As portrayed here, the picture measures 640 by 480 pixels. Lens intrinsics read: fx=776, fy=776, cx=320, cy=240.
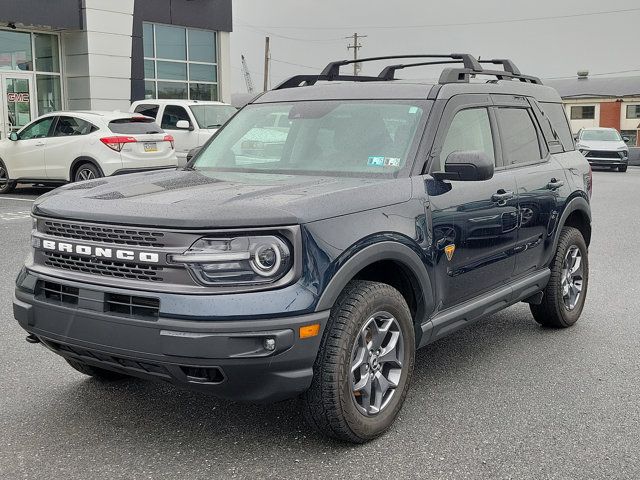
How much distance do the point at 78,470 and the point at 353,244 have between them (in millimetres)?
1607

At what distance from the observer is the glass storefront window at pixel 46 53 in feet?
76.0

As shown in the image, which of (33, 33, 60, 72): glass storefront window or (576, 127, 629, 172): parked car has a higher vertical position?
(33, 33, 60, 72): glass storefront window

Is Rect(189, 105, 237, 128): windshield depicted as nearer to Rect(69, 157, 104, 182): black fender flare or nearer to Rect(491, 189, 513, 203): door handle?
Rect(69, 157, 104, 182): black fender flare

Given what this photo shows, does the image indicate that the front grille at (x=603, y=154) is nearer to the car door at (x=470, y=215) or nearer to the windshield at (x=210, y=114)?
the windshield at (x=210, y=114)

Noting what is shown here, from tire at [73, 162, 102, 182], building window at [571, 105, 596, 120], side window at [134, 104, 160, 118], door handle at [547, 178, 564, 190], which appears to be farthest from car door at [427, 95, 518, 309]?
building window at [571, 105, 596, 120]

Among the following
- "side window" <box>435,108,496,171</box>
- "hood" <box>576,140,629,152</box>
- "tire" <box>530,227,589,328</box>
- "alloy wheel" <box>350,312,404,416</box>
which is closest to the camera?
"alloy wheel" <box>350,312,404,416</box>

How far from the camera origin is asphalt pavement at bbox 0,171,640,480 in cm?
354

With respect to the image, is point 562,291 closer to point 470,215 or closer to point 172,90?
point 470,215

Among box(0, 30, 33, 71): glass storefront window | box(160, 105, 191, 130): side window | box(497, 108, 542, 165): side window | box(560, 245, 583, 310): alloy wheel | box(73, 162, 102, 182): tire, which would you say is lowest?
box(560, 245, 583, 310): alloy wheel

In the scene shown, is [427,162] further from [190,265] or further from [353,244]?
[190,265]

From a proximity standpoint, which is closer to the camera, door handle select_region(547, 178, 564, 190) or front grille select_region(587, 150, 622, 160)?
door handle select_region(547, 178, 564, 190)

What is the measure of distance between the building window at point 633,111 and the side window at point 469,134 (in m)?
71.0

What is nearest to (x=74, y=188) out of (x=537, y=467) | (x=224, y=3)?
(x=537, y=467)

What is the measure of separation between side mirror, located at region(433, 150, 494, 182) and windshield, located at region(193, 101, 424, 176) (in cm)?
27
